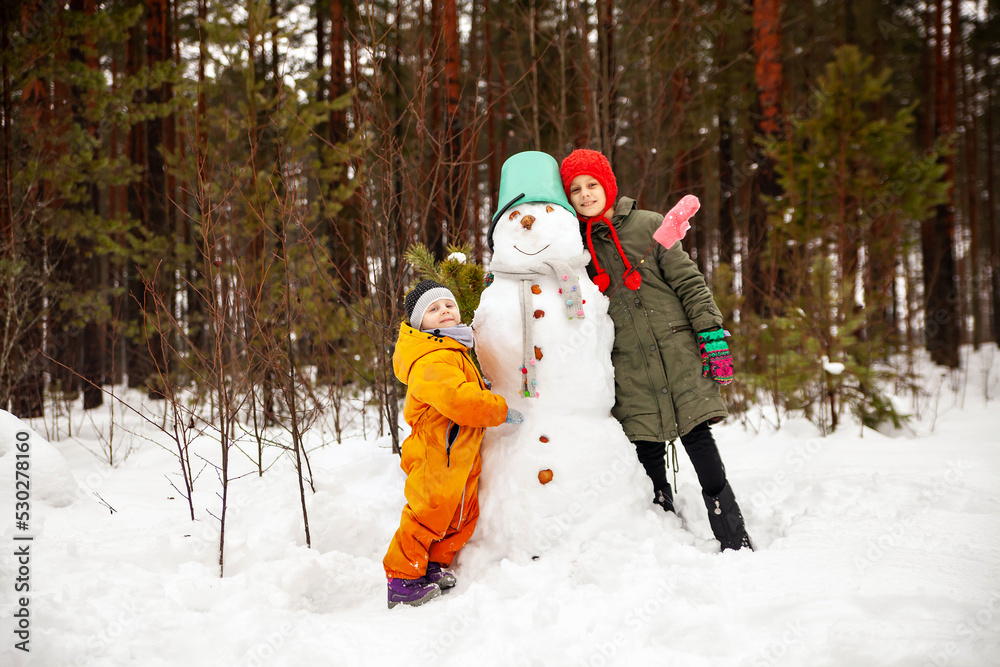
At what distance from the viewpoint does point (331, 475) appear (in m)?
3.32

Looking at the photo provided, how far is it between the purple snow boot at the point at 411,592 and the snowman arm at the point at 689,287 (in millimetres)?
1709

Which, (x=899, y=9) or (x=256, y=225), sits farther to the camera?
(x=899, y=9)

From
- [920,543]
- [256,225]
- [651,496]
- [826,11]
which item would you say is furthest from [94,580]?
[826,11]

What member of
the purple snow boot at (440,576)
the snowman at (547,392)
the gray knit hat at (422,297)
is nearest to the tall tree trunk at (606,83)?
the snowman at (547,392)

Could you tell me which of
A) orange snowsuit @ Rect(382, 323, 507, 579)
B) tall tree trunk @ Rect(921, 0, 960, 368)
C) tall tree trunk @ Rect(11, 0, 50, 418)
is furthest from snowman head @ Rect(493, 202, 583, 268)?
tall tree trunk @ Rect(921, 0, 960, 368)

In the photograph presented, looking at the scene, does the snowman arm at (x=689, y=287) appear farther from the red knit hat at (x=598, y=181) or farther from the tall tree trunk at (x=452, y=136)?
the tall tree trunk at (x=452, y=136)

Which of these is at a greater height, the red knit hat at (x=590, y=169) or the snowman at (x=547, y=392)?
the red knit hat at (x=590, y=169)

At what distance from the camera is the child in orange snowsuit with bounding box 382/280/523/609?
2.32 meters

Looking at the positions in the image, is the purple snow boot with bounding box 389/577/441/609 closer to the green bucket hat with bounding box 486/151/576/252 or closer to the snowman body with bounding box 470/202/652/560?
the snowman body with bounding box 470/202/652/560

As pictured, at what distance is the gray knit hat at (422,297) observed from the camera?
2502mm

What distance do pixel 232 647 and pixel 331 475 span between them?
1520 millimetres

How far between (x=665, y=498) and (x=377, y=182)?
310cm

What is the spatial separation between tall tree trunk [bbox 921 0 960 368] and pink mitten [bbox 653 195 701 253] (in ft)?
32.7

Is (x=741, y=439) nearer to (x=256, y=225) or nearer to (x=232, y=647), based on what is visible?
(x=232, y=647)
